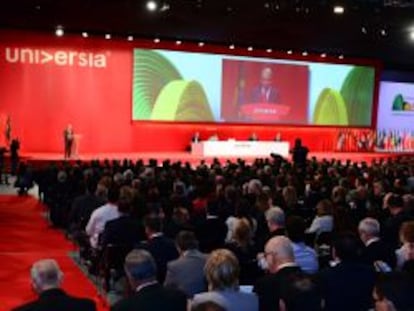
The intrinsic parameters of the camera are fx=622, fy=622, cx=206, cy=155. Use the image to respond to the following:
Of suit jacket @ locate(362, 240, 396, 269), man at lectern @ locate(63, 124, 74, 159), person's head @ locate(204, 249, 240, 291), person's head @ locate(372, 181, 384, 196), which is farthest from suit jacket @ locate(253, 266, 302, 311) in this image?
man at lectern @ locate(63, 124, 74, 159)

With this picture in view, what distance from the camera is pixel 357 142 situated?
78.6 ft

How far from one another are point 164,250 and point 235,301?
5.36 feet

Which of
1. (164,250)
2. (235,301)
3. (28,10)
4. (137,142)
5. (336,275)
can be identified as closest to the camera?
(235,301)

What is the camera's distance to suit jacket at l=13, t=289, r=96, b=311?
326 centimetres

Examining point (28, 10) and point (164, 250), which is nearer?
point (164, 250)

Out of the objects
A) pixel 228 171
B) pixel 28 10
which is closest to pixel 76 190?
pixel 228 171

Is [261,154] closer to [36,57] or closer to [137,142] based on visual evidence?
[137,142]

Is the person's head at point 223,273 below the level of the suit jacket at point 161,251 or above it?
above

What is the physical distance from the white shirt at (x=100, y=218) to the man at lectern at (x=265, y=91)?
15343 millimetres

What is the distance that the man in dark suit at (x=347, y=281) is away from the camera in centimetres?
399

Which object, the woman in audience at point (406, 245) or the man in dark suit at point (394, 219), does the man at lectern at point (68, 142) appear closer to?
the man in dark suit at point (394, 219)

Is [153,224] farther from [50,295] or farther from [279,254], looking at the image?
[50,295]

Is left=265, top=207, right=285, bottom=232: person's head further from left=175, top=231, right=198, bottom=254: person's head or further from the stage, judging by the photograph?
the stage

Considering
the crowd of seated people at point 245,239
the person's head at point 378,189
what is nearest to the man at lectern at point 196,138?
the crowd of seated people at point 245,239
